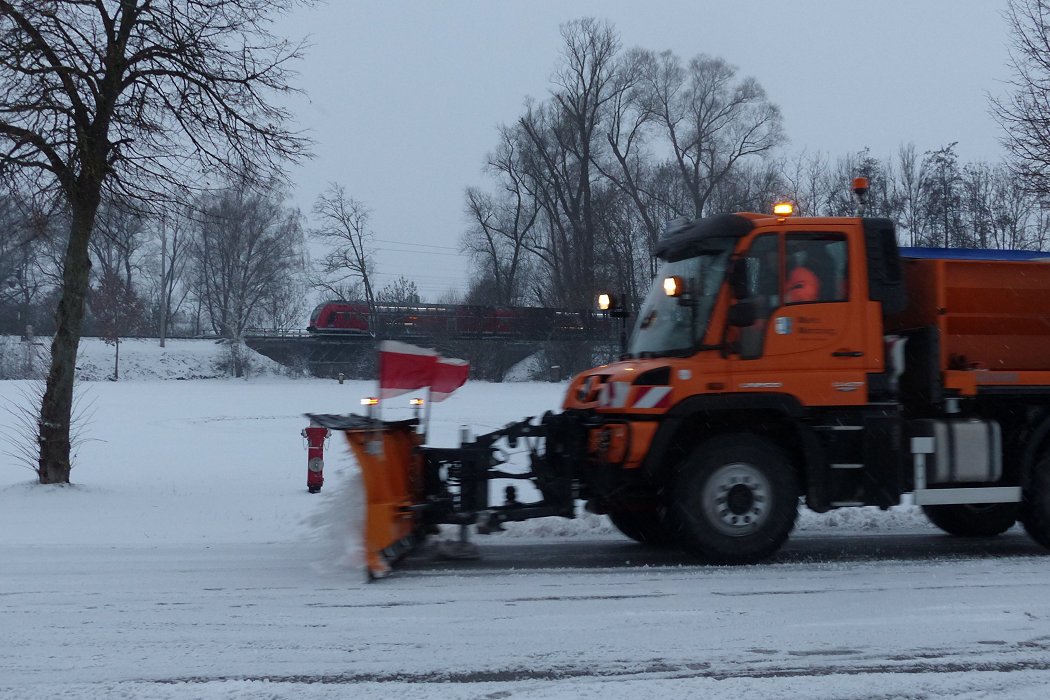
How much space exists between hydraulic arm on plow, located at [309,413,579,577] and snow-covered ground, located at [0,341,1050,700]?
1.34ft

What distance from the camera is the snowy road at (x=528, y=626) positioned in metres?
4.99

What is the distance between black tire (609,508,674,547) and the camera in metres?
9.07

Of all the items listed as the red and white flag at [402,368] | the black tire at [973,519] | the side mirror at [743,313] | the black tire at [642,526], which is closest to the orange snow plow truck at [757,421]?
the side mirror at [743,313]

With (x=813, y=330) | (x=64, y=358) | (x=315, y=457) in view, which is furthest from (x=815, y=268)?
(x=64, y=358)

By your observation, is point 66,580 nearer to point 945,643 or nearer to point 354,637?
point 354,637

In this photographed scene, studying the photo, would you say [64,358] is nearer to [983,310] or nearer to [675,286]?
[675,286]

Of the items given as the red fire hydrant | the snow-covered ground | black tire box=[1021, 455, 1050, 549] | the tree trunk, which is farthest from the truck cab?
the tree trunk

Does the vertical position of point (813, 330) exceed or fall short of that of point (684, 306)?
it falls short

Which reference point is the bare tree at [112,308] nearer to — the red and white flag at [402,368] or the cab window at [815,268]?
the red and white flag at [402,368]

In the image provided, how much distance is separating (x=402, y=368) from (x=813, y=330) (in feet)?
11.1

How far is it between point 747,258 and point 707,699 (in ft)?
13.5

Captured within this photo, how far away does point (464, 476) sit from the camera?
26.0 ft

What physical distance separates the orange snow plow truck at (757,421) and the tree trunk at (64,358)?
628 cm

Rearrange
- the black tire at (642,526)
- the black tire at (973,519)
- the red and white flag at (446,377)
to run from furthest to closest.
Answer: the black tire at (973,519) → the black tire at (642,526) → the red and white flag at (446,377)
